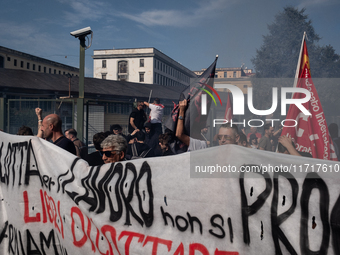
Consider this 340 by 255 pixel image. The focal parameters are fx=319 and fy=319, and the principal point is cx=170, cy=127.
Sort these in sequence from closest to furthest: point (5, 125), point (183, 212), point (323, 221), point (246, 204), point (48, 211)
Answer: point (323, 221)
point (246, 204)
point (183, 212)
point (48, 211)
point (5, 125)

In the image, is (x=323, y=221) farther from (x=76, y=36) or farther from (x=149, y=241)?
(x=76, y=36)

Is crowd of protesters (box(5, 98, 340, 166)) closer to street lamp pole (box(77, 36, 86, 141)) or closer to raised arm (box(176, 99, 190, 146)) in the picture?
raised arm (box(176, 99, 190, 146))

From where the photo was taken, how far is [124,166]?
7.88ft

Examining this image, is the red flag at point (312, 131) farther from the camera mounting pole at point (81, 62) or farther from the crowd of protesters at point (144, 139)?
the camera mounting pole at point (81, 62)

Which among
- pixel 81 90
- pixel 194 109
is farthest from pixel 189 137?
pixel 81 90

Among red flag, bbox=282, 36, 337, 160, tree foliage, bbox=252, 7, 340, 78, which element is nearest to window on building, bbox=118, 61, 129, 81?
tree foliage, bbox=252, 7, 340, 78

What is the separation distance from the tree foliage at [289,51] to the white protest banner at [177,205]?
107 ft

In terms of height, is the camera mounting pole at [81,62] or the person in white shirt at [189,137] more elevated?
the camera mounting pole at [81,62]

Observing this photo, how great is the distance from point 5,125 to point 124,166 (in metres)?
4.85

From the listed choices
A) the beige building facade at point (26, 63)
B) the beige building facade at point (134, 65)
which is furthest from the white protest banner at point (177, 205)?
the beige building facade at point (134, 65)

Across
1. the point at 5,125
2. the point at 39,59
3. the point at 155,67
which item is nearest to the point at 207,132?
the point at 5,125

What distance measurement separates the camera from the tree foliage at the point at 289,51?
107 feet

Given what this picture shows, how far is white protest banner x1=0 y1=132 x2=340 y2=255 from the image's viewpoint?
1.71 m

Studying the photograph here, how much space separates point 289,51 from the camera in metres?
34.2
